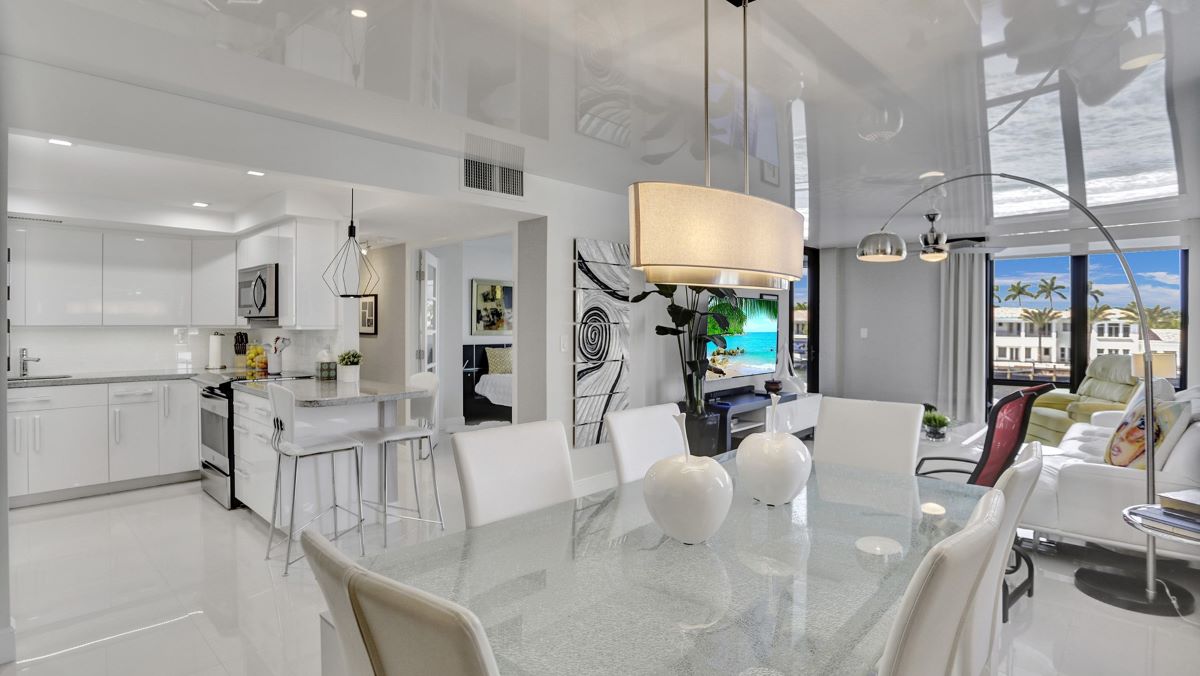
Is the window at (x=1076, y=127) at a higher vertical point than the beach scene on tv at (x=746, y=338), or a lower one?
higher

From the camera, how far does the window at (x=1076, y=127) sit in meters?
2.46

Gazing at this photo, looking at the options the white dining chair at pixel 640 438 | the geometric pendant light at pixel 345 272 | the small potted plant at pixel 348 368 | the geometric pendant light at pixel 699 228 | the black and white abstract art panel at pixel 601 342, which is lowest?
the white dining chair at pixel 640 438

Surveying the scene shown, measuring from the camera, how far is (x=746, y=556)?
159 cm

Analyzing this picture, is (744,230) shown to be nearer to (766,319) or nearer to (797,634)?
(797,634)

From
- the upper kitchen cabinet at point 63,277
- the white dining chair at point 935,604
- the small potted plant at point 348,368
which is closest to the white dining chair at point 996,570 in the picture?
the white dining chair at point 935,604

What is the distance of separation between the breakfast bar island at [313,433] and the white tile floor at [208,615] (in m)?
0.28

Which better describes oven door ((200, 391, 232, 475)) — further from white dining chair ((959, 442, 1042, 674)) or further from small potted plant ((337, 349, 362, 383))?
white dining chair ((959, 442, 1042, 674))

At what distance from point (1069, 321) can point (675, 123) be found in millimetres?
6670

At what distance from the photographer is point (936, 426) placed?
6.34 m

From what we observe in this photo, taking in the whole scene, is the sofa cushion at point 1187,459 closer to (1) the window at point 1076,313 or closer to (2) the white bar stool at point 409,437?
(2) the white bar stool at point 409,437

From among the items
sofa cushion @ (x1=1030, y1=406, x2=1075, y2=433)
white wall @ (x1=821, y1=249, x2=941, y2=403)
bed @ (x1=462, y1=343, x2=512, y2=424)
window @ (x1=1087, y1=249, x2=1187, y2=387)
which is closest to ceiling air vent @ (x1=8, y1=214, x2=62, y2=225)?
bed @ (x1=462, y1=343, x2=512, y2=424)

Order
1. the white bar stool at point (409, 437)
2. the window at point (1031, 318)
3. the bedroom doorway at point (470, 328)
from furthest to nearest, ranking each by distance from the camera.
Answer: the window at point (1031, 318), the bedroom doorway at point (470, 328), the white bar stool at point (409, 437)

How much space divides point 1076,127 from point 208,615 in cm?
487

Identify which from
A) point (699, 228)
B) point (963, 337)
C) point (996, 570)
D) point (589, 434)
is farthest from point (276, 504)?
point (963, 337)
